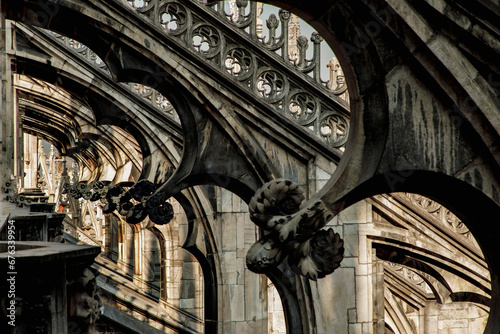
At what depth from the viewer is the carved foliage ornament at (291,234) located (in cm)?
210

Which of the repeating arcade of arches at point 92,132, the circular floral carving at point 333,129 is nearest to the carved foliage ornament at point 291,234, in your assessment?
the circular floral carving at point 333,129

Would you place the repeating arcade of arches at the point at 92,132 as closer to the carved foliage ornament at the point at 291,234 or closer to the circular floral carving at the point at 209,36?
the circular floral carving at the point at 209,36

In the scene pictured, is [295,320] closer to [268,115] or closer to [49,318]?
[268,115]

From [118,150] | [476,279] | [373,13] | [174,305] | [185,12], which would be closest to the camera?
[373,13]

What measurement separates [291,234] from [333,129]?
3844mm

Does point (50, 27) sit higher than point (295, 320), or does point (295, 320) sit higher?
point (50, 27)

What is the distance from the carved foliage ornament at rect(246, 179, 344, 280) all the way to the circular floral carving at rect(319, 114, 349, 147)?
3710 millimetres

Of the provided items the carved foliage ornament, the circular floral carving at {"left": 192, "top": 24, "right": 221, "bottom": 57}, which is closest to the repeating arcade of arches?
the circular floral carving at {"left": 192, "top": 24, "right": 221, "bottom": 57}

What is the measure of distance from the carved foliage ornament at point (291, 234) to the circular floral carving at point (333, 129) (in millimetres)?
3710

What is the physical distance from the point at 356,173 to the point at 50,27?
9.05 feet

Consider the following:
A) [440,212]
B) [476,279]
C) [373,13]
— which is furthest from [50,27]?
[476,279]

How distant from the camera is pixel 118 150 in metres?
13.5

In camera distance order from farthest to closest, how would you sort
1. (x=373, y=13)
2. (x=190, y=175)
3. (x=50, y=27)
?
(x=190, y=175) < (x=50, y=27) < (x=373, y=13)

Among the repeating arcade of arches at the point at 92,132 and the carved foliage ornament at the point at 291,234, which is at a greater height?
the repeating arcade of arches at the point at 92,132
